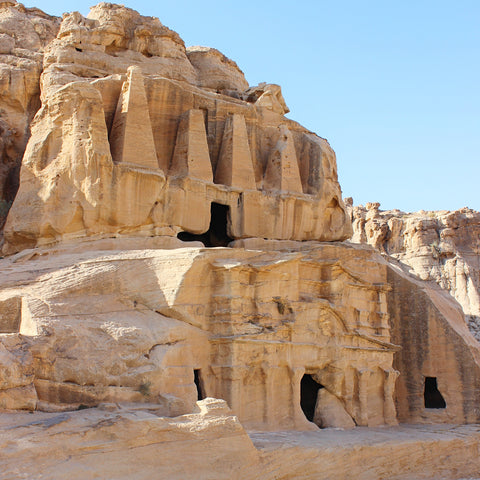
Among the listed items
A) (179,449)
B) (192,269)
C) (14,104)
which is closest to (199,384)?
(192,269)

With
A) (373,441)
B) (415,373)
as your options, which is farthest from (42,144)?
(415,373)

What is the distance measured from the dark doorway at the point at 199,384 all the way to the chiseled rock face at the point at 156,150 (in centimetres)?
520

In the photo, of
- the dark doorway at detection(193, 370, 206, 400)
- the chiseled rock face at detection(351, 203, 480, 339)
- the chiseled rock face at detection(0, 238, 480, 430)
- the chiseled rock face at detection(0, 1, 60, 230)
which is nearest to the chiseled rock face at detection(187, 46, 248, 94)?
the chiseled rock face at detection(0, 1, 60, 230)

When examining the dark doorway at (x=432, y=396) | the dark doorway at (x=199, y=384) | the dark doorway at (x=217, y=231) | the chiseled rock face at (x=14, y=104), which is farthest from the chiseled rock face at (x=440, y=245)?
the dark doorway at (x=199, y=384)

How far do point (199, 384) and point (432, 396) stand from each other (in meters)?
11.8

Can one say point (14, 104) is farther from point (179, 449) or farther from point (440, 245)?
point (440, 245)

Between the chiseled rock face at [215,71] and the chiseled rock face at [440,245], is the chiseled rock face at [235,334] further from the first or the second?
the chiseled rock face at [440,245]

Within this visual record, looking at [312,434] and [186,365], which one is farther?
[312,434]

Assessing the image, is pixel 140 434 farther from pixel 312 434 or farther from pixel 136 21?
pixel 136 21

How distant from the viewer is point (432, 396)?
26.2 m

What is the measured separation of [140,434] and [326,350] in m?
9.56

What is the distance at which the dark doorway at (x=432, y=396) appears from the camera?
85.3 ft

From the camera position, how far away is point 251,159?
2580 centimetres

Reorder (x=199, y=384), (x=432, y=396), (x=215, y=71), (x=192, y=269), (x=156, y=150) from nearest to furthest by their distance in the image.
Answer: (x=199, y=384), (x=192, y=269), (x=156, y=150), (x=432, y=396), (x=215, y=71)
